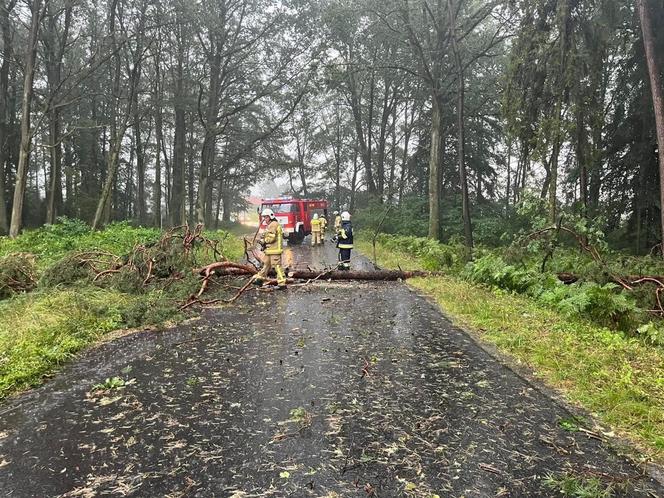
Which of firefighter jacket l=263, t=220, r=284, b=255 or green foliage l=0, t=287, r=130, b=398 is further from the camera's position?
firefighter jacket l=263, t=220, r=284, b=255

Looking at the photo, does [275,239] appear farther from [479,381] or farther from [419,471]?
[419,471]

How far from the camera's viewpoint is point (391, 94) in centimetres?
3938

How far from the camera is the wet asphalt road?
10.6 feet

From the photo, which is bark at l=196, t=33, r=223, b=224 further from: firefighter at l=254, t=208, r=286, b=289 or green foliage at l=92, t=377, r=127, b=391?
green foliage at l=92, t=377, r=127, b=391

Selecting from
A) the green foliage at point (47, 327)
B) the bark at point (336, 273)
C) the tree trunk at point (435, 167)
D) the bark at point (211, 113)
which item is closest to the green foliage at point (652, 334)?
the bark at point (336, 273)

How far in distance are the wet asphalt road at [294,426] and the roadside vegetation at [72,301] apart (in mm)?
435

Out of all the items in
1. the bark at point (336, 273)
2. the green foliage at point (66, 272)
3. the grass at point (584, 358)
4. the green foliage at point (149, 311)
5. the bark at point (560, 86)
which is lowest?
the grass at point (584, 358)

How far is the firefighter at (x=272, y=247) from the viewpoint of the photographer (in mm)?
11469

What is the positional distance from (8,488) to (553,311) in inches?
315

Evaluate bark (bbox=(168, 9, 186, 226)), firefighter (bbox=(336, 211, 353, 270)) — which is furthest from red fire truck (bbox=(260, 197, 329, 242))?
firefighter (bbox=(336, 211, 353, 270))

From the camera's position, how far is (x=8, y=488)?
3148 mm

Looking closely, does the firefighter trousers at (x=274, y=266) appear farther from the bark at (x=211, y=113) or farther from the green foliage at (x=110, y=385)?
the bark at (x=211, y=113)

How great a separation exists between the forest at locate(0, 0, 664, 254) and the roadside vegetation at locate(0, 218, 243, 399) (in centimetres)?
863

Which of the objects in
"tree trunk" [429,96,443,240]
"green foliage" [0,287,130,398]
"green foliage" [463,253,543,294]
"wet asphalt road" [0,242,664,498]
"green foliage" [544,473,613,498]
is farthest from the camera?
"tree trunk" [429,96,443,240]
